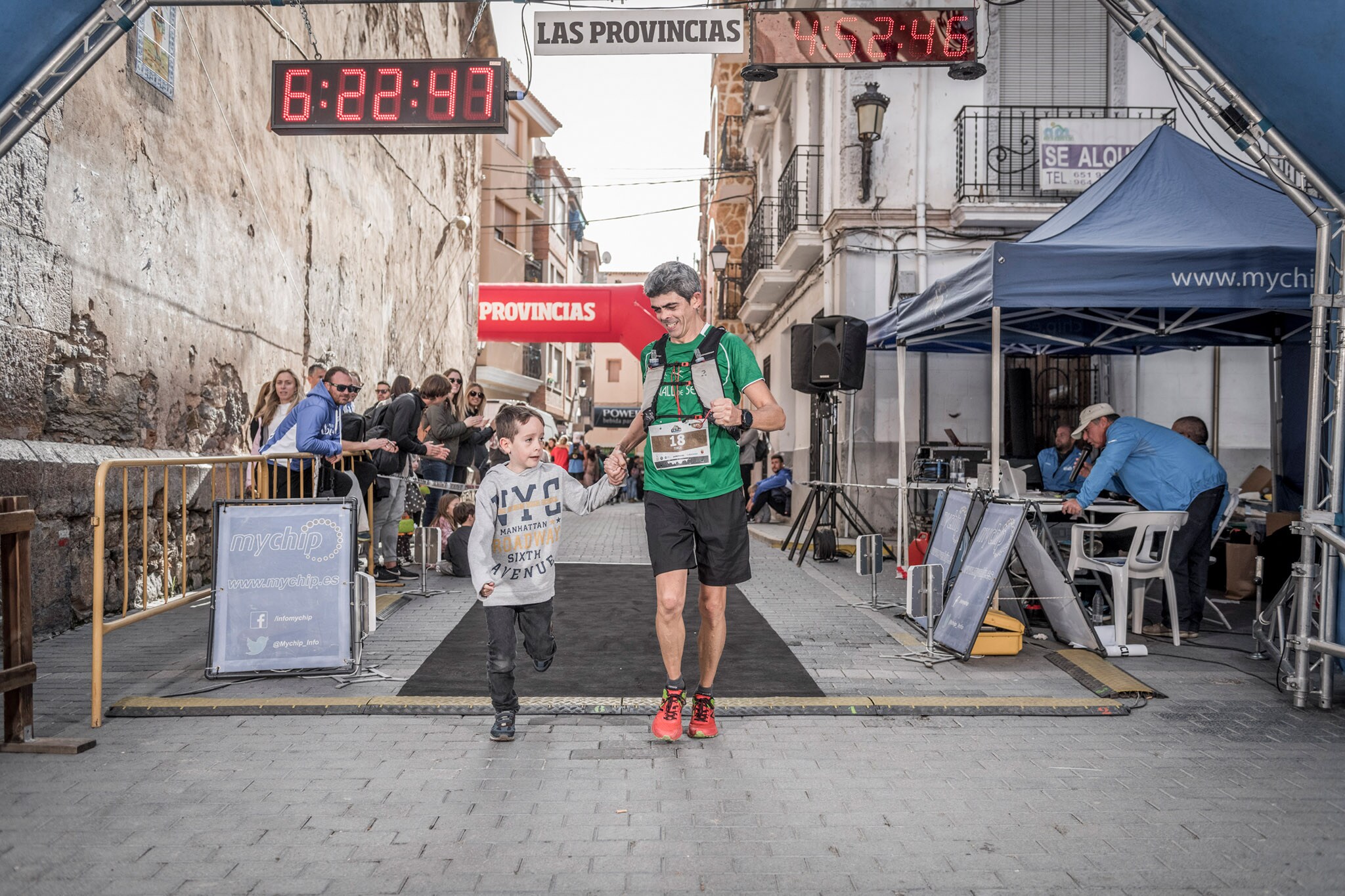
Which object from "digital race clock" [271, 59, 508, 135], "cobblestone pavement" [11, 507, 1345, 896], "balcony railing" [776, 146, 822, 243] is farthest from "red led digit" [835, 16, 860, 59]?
"balcony railing" [776, 146, 822, 243]

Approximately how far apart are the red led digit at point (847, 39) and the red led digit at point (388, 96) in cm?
320

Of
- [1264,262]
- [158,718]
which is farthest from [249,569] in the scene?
[1264,262]

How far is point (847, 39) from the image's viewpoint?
7.78m

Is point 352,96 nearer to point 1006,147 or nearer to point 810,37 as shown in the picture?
point 810,37

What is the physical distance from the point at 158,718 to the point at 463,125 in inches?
184

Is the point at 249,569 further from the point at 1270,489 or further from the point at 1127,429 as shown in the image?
the point at 1270,489

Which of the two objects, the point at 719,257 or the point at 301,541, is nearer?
the point at 301,541

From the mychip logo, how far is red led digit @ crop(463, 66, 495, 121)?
3.56 m

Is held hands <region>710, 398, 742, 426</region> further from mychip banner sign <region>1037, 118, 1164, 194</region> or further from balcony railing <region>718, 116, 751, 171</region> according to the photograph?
balcony railing <region>718, 116, 751, 171</region>

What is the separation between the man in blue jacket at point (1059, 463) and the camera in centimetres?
1083

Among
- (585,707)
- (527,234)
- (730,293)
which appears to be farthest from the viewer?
(527,234)

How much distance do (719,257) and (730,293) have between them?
980mm

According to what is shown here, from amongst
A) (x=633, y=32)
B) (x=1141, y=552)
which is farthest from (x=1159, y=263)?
(x=633, y=32)

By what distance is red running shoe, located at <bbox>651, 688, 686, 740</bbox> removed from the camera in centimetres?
458
